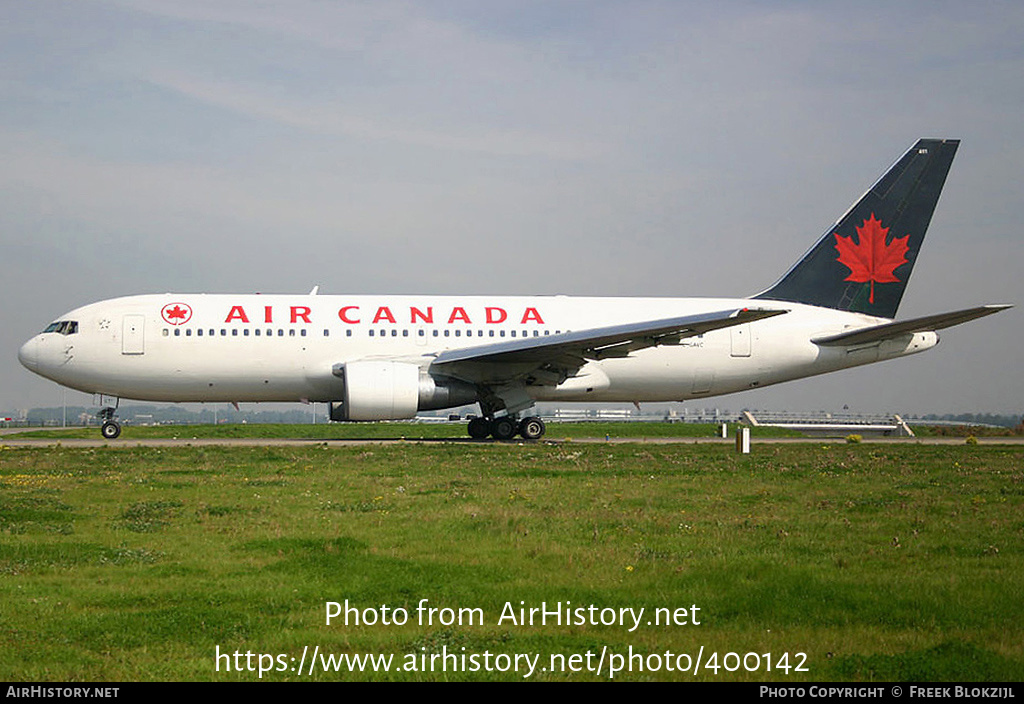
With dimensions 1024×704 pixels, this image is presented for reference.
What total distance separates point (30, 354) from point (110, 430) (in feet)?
9.81

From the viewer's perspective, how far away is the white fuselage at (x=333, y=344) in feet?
86.8

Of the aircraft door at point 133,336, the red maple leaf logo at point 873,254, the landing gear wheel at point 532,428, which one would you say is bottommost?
the landing gear wheel at point 532,428

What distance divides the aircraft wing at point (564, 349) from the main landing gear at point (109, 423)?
31.2ft

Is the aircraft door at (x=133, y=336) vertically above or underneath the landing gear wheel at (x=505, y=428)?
above

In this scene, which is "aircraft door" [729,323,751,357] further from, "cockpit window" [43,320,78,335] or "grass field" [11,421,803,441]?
"cockpit window" [43,320,78,335]

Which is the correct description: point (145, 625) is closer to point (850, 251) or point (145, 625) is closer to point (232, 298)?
point (232, 298)

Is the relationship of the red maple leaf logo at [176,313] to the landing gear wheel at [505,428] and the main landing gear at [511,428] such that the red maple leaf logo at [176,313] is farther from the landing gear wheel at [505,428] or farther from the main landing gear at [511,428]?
the landing gear wheel at [505,428]

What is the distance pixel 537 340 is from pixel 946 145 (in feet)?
50.6

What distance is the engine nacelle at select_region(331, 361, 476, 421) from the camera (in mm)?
24828

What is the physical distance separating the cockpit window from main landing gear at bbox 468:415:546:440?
11468 millimetres

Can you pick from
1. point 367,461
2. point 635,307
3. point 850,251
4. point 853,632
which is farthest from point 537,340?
point 853,632

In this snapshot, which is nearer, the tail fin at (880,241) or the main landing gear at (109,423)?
the main landing gear at (109,423)

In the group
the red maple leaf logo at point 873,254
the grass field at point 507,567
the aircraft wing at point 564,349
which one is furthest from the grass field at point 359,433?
the grass field at point 507,567

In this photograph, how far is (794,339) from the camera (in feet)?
97.9
